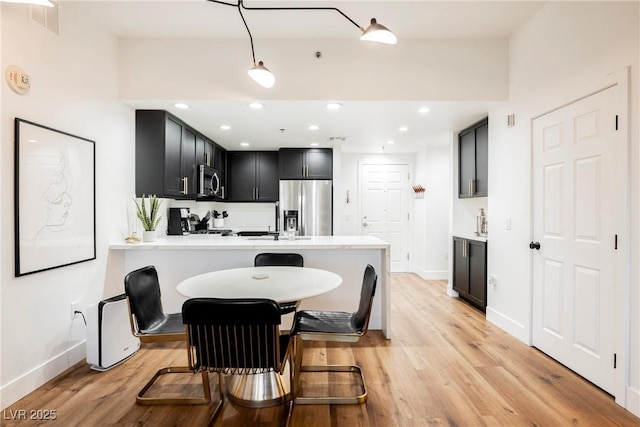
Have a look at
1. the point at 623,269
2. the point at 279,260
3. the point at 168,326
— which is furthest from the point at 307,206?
the point at 623,269

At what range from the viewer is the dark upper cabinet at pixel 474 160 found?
3.76 m

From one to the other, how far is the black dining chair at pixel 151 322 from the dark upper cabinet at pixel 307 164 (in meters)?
3.37

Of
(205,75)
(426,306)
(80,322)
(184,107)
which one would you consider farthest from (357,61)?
(80,322)

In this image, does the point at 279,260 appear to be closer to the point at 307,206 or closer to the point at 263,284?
the point at 263,284

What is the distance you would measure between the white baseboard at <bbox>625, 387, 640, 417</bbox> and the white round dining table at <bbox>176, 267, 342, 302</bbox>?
1828mm

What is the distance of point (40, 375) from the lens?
7.19 ft

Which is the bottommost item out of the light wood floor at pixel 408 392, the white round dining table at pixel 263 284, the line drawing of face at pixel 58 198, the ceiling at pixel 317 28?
the light wood floor at pixel 408 392

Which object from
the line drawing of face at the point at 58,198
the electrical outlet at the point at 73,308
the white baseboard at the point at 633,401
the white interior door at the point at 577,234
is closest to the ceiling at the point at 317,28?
the white interior door at the point at 577,234

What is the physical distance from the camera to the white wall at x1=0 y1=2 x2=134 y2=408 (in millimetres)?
1969

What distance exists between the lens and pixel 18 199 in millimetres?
2000

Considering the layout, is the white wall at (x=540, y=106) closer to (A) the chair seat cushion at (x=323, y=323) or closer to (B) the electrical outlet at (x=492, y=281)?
(B) the electrical outlet at (x=492, y=281)

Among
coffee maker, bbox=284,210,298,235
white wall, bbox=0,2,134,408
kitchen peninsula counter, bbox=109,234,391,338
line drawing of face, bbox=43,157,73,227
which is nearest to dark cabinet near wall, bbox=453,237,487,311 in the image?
kitchen peninsula counter, bbox=109,234,391,338

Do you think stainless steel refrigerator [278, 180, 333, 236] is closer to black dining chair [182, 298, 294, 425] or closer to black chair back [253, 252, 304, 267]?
black chair back [253, 252, 304, 267]

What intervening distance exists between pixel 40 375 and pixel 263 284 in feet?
5.49
